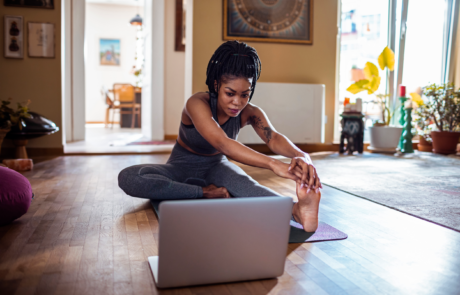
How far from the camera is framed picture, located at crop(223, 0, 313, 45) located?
419 centimetres

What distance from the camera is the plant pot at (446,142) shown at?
4.47m

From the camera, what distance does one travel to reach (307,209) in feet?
4.78

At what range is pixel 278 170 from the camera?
1271mm

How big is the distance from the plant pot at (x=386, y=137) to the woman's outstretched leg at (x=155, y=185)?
3270 millimetres

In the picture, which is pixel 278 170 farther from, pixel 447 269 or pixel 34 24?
pixel 34 24

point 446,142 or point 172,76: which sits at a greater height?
point 172,76

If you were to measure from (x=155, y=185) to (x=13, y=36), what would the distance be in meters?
2.77

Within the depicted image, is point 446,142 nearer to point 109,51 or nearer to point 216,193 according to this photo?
point 216,193

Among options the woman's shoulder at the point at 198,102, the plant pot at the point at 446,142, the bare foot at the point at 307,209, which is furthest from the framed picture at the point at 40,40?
the plant pot at the point at 446,142

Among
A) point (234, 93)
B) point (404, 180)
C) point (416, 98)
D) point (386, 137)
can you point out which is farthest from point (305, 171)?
point (416, 98)

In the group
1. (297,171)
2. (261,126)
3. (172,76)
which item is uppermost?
(172,76)

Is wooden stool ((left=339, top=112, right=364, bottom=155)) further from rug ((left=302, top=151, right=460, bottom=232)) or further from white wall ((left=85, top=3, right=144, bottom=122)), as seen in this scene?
white wall ((left=85, top=3, right=144, bottom=122))

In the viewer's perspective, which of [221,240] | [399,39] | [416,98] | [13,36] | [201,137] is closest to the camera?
[221,240]

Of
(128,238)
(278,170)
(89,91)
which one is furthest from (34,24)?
(89,91)
